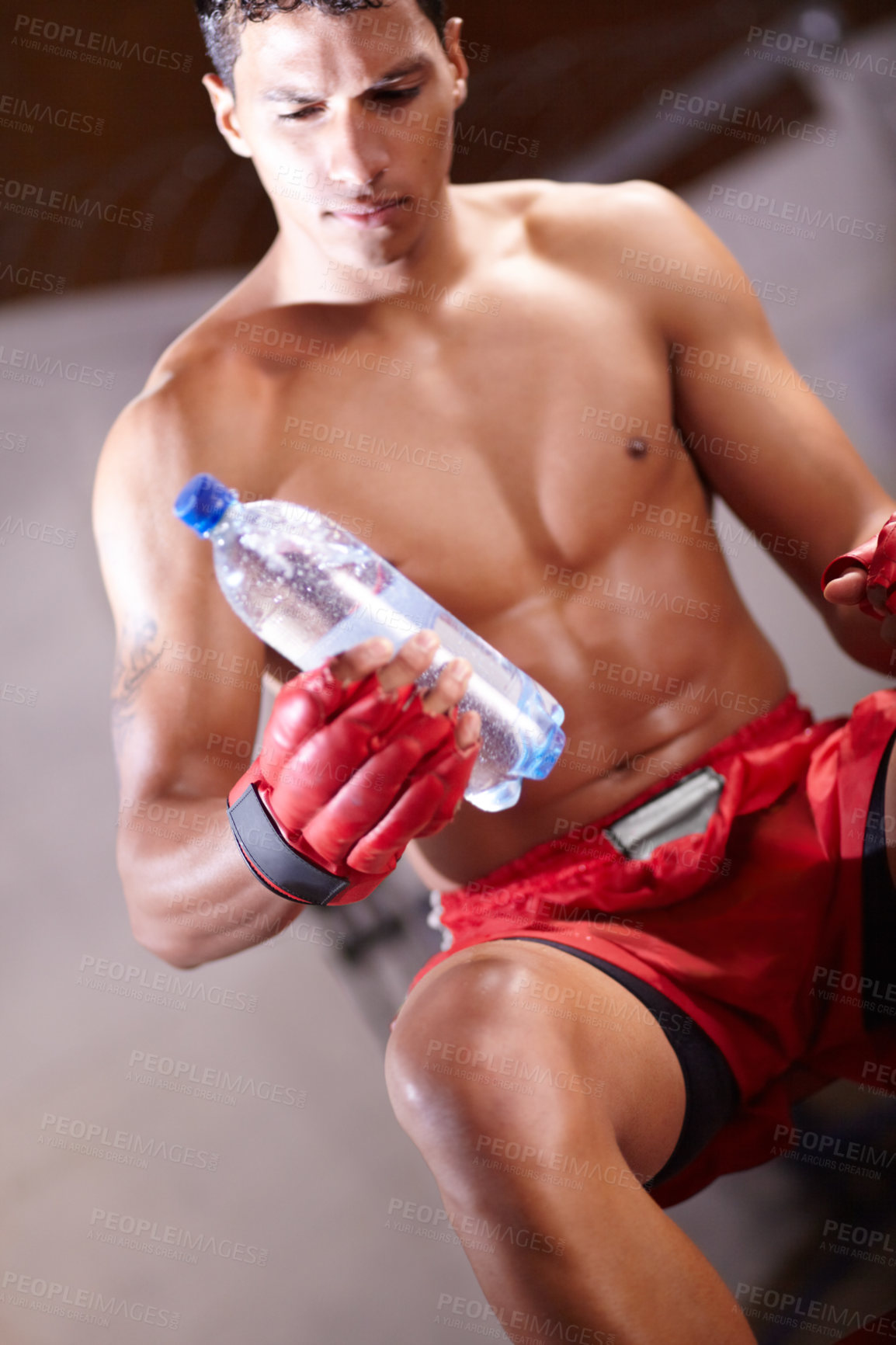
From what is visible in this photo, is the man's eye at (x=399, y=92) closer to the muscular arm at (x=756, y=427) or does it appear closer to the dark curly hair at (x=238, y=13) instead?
the dark curly hair at (x=238, y=13)

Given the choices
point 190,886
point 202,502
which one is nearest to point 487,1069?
point 190,886

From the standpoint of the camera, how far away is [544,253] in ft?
3.20

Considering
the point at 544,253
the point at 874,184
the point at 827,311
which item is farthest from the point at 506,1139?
the point at 874,184

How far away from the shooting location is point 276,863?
62 centimetres

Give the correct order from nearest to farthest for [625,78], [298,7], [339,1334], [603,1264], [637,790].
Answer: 1. [603,1264]
2. [298,7]
3. [637,790]
4. [339,1334]
5. [625,78]

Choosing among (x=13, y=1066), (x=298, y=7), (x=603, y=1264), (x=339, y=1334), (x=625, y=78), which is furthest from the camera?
(x=625, y=78)

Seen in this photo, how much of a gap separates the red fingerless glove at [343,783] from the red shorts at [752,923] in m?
0.20

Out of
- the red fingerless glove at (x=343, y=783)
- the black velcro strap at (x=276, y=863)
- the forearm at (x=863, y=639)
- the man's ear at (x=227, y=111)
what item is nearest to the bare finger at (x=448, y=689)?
the red fingerless glove at (x=343, y=783)

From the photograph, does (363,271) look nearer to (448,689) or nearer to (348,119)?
(348,119)

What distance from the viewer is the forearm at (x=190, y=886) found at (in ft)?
2.37

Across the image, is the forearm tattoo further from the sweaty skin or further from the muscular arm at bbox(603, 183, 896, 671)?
the muscular arm at bbox(603, 183, 896, 671)

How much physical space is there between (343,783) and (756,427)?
0.57 metres

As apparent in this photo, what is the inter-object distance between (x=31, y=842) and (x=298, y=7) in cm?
95

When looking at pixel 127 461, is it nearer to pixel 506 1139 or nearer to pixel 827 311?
pixel 506 1139
